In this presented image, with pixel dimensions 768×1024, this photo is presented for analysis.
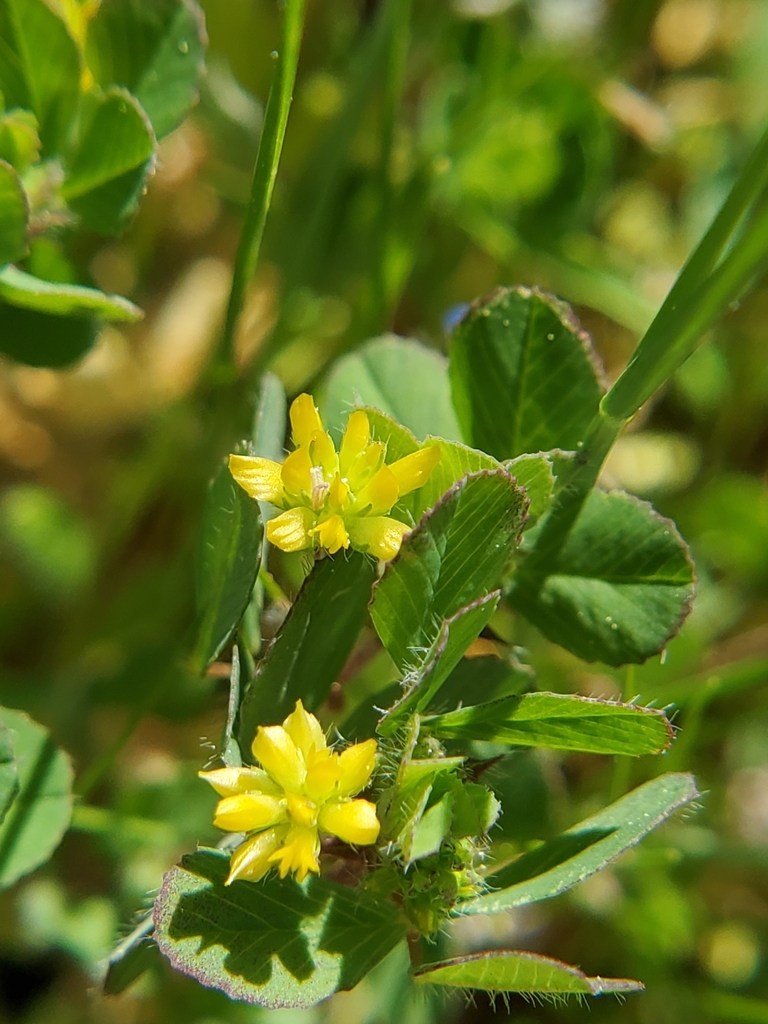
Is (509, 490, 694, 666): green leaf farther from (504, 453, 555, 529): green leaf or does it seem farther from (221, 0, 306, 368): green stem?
(221, 0, 306, 368): green stem

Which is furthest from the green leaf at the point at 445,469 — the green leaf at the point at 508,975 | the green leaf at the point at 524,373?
the green leaf at the point at 508,975

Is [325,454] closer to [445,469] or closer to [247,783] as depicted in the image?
[445,469]

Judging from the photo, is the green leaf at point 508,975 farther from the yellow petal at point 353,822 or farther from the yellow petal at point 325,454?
the yellow petal at point 325,454

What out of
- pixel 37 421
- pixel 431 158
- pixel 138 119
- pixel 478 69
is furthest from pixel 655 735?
pixel 37 421

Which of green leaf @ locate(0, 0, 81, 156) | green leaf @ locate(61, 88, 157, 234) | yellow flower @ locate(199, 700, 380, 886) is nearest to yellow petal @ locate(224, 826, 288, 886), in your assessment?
yellow flower @ locate(199, 700, 380, 886)

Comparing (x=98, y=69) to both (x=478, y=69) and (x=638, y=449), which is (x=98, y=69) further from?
(x=638, y=449)

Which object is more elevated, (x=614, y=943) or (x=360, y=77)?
(x=360, y=77)

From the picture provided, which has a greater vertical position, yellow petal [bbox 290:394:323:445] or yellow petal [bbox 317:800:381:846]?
yellow petal [bbox 290:394:323:445]
